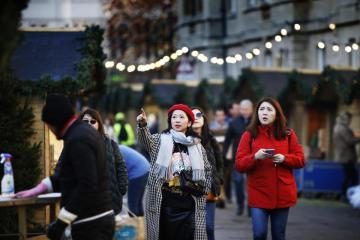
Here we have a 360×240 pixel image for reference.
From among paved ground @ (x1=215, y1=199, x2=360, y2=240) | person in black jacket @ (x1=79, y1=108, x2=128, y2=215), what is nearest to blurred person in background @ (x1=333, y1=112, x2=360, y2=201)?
paved ground @ (x1=215, y1=199, x2=360, y2=240)

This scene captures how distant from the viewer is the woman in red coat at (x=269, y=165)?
1048 cm

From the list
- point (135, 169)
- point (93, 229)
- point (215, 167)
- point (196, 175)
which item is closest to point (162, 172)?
point (196, 175)

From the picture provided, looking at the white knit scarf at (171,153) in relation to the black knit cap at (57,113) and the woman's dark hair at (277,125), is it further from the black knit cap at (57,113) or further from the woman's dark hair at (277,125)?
the black knit cap at (57,113)

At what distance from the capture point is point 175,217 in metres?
10.5

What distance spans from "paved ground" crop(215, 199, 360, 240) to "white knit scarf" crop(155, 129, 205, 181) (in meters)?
3.98

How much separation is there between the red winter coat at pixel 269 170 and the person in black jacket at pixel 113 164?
3.95 ft

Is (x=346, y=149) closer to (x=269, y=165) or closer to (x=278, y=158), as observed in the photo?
(x=269, y=165)

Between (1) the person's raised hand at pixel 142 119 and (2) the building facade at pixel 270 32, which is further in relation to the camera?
(2) the building facade at pixel 270 32

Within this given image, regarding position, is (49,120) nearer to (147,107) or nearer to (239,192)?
(239,192)

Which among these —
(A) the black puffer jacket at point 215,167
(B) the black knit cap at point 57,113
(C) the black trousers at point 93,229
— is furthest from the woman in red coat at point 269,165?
(B) the black knit cap at point 57,113

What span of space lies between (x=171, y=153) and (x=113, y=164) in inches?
25.1

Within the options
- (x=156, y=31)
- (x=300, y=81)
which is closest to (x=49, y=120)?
(x=300, y=81)

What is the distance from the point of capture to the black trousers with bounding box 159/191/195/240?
10.5 metres

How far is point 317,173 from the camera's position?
2248cm
